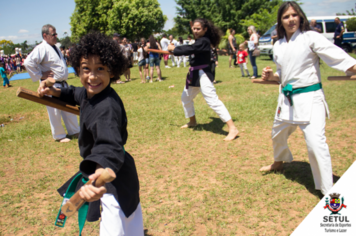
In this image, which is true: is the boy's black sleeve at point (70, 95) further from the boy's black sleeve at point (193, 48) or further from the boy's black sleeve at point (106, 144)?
the boy's black sleeve at point (193, 48)

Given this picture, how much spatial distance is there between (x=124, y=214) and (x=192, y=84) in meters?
3.86

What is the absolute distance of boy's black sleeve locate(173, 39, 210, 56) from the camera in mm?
4887

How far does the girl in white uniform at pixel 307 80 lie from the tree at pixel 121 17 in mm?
49309

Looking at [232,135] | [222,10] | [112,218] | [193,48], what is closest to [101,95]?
[112,218]

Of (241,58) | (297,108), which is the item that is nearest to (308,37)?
(297,108)

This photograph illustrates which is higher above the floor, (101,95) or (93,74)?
(93,74)

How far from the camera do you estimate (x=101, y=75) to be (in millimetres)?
1804

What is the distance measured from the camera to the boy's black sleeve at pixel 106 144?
1.46 meters

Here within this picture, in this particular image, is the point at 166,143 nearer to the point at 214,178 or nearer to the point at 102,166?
the point at 214,178

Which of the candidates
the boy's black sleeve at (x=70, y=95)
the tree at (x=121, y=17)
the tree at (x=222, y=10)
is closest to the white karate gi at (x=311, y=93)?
the boy's black sleeve at (x=70, y=95)

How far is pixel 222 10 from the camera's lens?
45656 millimetres

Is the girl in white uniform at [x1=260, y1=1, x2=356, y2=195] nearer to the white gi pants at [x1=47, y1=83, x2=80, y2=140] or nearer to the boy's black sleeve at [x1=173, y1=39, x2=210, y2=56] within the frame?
the boy's black sleeve at [x1=173, y1=39, x2=210, y2=56]

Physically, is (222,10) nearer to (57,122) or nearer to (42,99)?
(57,122)

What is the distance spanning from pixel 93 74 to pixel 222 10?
48004 millimetres
